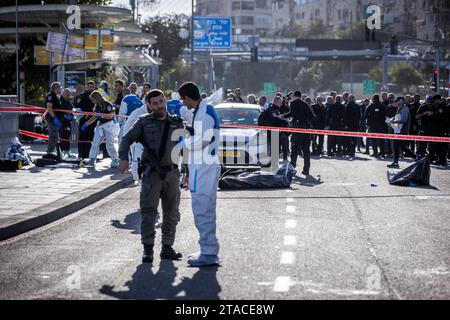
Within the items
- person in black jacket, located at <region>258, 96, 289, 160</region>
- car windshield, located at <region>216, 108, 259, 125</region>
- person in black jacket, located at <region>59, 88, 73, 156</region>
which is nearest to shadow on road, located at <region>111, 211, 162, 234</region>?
person in black jacket, located at <region>258, 96, 289, 160</region>

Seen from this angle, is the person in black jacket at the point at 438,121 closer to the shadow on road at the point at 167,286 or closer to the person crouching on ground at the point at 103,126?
the person crouching on ground at the point at 103,126

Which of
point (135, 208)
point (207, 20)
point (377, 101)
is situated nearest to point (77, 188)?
point (135, 208)

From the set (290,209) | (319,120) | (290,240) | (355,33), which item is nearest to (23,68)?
(319,120)

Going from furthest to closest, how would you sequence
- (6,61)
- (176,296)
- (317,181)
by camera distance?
1. (6,61)
2. (317,181)
3. (176,296)

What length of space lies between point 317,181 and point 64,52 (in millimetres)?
13512

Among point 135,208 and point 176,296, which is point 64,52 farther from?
point 176,296

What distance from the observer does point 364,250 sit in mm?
9641

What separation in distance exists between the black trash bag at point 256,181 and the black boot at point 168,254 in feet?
25.0

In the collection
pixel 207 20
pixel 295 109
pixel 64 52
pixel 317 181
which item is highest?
pixel 207 20

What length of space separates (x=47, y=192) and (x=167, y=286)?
7.56 metres

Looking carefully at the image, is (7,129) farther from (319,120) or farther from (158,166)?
(319,120)

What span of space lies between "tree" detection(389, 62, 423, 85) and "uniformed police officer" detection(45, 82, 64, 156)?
272 feet

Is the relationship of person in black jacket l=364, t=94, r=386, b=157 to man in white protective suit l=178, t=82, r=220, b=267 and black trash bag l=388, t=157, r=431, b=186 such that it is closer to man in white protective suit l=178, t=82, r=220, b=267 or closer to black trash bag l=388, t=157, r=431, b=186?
black trash bag l=388, t=157, r=431, b=186

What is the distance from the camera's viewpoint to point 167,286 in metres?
7.78
